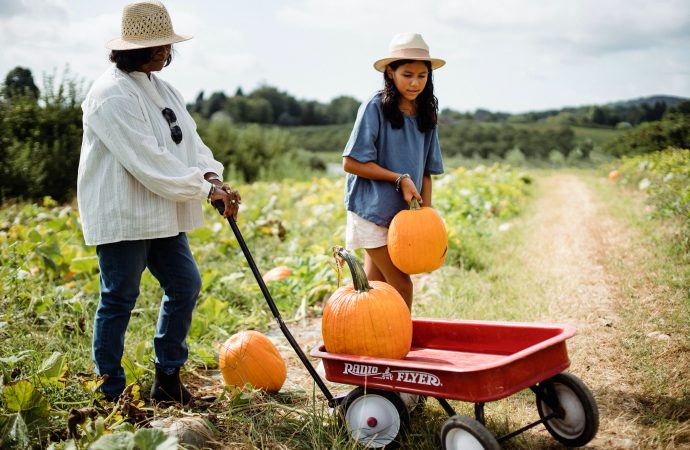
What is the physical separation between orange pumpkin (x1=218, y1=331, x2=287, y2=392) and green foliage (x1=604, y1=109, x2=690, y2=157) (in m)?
13.2

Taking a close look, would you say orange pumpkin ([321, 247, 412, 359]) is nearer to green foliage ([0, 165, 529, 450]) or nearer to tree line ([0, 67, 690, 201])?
green foliage ([0, 165, 529, 450])

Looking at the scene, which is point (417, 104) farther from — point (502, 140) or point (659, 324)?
point (502, 140)

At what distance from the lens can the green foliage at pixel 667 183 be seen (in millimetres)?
6784

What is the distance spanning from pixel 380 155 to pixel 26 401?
205 cm

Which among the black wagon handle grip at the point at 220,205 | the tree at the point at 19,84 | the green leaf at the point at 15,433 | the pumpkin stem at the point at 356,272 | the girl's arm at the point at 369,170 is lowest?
the green leaf at the point at 15,433

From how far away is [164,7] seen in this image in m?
2.99

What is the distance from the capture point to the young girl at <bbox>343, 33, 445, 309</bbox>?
3270mm

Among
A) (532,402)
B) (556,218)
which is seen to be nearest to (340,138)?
(556,218)

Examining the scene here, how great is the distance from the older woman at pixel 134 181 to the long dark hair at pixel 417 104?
0.96 meters

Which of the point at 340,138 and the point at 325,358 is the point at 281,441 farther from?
the point at 340,138

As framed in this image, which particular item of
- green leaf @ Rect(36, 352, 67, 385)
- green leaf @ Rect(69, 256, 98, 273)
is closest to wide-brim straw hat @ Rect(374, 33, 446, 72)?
green leaf @ Rect(36, 352, 67, 385)

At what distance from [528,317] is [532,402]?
4.00 ft

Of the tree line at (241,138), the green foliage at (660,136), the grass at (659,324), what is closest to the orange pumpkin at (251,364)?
the grass at (659,324)

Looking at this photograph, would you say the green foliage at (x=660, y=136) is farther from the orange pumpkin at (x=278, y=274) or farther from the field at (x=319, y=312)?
the orange pumpkin at (x=278, y=274)
